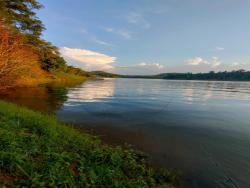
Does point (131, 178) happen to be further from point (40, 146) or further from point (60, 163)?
point (40, 146)

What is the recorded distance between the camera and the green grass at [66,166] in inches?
163

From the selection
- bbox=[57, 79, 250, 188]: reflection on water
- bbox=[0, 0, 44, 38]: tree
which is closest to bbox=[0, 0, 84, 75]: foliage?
bbox=[0, 0, 44, 38]: tree

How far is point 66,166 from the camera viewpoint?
16.0ft

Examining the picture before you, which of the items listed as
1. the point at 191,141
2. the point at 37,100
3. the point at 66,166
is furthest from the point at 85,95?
the point at 66,166

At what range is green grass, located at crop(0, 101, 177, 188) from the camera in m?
4.13

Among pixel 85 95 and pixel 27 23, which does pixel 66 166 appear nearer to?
pixel 85 95

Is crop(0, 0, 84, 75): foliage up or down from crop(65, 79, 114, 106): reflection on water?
up

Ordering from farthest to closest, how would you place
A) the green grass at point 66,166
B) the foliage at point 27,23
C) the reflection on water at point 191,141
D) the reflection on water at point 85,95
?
1. the foliage at point 27,23
2. the reflection on water at point 85,95
3. the reflection on water at point 191,141
4. the green grass at point 66,166

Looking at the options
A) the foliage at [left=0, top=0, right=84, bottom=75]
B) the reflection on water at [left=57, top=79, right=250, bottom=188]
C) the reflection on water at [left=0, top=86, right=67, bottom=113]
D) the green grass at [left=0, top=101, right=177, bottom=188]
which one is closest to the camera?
the green grass at [left=0, top=101, right=177, bottom=188]

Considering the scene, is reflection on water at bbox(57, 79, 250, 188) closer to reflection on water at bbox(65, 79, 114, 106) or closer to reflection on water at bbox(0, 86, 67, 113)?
reflection on water at bbox(0, 86, 67, 113)

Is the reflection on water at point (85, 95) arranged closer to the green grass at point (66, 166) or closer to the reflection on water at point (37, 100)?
the reflection on water at point (37, 100)

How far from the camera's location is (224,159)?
744 cm

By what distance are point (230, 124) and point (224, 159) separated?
633 cm

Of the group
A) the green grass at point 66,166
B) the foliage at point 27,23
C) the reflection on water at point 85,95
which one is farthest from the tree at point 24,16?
the green grass at point 66,166
